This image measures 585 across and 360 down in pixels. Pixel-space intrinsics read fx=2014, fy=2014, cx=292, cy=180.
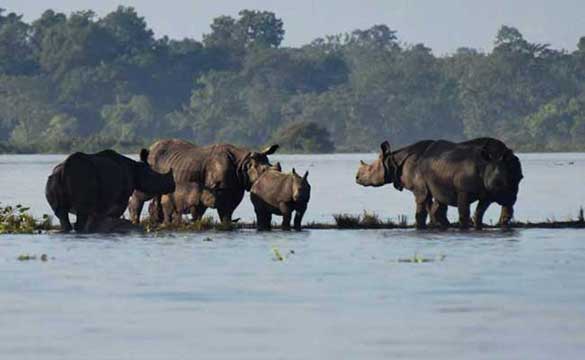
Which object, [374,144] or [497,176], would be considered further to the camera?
[374,144]

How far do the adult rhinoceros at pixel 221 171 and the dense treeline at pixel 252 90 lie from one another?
105265 mm

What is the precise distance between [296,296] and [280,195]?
9.29m

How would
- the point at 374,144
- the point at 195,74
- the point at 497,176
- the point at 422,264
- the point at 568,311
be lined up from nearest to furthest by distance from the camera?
the point at 568,311 → the point at 422,264 → the point at 497,176 → the point at 374,144 → the point at 195,74

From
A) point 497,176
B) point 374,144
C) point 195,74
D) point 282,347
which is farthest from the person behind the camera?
point 195,74

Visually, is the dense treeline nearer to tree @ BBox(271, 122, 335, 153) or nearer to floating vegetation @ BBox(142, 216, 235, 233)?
tree @ BBox(271, 122, 335, 153)

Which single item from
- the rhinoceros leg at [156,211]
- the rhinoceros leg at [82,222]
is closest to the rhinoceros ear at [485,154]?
the rhinoceros leg at [156,211]

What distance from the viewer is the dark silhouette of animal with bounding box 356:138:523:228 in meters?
28.5

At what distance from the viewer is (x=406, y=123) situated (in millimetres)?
154625

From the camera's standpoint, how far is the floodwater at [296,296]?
49.2ft

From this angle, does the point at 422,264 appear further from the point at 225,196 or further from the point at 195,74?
the point at 195,74

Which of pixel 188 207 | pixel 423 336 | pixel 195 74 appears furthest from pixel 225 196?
pixel 195 74

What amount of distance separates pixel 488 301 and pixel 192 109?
136857mm

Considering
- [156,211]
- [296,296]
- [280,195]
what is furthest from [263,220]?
[296,296]

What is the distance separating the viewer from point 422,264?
22453 millimetres
